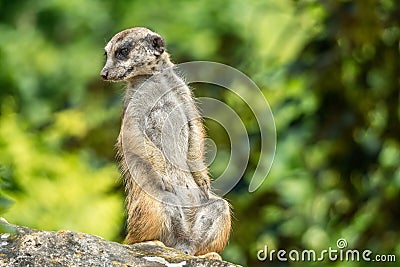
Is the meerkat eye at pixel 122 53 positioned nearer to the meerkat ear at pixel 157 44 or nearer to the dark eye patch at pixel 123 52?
the dark eye patch at pixel 123 52

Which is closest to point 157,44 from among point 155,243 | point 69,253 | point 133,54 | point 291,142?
point 133,54

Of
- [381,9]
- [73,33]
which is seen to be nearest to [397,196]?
[381,9]

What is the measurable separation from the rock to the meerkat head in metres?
1.27

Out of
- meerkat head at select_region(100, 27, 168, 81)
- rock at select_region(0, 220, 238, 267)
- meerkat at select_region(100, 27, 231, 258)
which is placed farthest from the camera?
meerkat head at select_region(100, 27, 168, 81)

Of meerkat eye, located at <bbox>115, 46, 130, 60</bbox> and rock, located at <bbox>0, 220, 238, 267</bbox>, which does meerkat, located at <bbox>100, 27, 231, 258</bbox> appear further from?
rock, located at <bbox>0, 220, 238, 267</bbox>

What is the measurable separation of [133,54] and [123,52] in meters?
0.06

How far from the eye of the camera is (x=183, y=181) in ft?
18.5

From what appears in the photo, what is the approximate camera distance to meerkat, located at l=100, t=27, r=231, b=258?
5520mm

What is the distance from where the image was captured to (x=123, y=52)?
233 inches

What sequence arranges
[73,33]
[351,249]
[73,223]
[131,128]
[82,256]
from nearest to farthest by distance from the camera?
[82,256] < [131,128] < [351,249] < [73,223] < [73,33]

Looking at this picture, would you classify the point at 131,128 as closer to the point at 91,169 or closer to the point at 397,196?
the point at 397,196

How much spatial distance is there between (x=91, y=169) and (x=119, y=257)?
5.70 meters

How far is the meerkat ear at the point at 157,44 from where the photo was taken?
599cm

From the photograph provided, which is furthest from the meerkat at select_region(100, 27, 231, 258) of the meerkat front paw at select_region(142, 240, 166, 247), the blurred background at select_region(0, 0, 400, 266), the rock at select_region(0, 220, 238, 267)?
the blurred background at select_region(0, 0, 400, 266)
